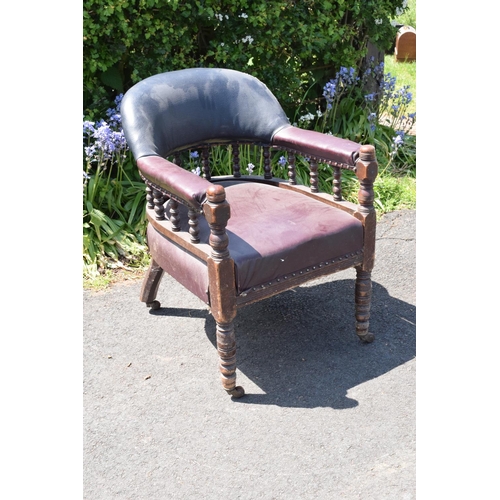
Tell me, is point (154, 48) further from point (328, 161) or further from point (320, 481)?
point (320, 481)

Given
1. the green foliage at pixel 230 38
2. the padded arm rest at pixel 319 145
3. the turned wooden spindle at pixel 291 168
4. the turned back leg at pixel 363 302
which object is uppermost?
the green foliage at pixel 230 38

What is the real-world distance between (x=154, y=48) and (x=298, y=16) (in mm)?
1114

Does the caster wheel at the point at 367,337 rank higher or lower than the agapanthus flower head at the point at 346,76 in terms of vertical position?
lower

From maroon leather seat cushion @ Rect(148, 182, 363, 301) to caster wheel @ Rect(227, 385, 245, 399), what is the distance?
435 millimetres

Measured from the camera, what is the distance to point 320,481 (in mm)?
2389

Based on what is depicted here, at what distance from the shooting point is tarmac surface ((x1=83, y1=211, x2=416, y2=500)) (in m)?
2.42

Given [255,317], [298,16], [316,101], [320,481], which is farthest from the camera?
[316,101]

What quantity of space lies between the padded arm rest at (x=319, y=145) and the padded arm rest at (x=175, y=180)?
71 cm

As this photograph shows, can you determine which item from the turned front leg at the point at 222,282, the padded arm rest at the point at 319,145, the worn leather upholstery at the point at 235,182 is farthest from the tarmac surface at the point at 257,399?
the padded arm rest at the point at 319,145

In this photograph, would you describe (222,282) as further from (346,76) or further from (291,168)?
(346,76)

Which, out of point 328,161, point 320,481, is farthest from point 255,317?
point 320,481

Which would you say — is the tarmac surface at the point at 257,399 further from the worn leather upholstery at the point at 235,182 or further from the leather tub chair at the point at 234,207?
the worn leather upholstery at the point at 235,182

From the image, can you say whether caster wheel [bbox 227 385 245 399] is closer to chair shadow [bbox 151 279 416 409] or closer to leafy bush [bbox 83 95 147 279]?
chair shadow [bbox 151 279 416 409]

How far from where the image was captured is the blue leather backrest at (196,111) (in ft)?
10.2
